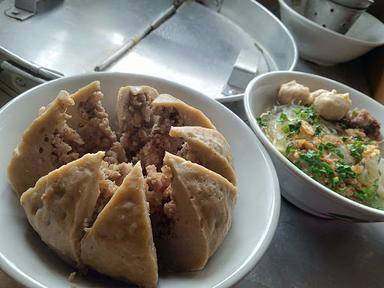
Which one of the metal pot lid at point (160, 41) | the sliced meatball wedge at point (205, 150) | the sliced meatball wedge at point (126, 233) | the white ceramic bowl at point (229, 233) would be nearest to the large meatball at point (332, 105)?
the metal pot lid at point (160, 41)

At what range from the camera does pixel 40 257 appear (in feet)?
1.65

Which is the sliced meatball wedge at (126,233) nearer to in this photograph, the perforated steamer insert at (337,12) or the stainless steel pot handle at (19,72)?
the stainless steel pot handle at (19,72)

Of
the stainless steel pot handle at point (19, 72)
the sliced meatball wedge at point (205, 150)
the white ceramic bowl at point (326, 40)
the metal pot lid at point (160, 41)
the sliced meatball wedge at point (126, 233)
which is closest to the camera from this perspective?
the sliced meatball wedge at point (126, 233)

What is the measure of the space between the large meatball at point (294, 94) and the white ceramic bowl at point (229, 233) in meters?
0.31

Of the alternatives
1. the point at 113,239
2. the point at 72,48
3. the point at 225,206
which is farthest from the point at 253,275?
the point at 72,48

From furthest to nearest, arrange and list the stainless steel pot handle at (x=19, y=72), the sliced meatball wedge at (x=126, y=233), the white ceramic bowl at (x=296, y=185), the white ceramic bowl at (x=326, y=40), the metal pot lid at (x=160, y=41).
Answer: the white ceramic bowl at (x=326, y=40) < the metal pot lid at (x=160, y=41) < the stainless steel pot handle at (x=19, y=72) < the white ceramic bowl at (x=296, y=185) < the sliced meatball wedge at (x=126, y=233)

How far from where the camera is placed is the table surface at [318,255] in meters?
0.75

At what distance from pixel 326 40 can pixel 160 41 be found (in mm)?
546

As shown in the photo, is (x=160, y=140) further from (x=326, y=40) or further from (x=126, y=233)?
(x=326, y=40)

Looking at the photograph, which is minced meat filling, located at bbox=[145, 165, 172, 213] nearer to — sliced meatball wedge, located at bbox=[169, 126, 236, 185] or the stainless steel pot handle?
sliced meatball wedge, located at bbox=[169, 126, 236, 185]

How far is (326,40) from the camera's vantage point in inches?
52.4

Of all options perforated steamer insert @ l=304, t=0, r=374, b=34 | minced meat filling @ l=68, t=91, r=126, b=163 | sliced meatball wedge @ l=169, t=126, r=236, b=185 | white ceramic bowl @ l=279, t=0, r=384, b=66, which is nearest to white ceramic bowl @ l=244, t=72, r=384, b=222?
sliced meatball wedge @ l=169, t=126, r=236, b=185

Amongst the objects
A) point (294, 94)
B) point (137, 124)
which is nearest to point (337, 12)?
point (294, 94)

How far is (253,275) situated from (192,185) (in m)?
0.31
